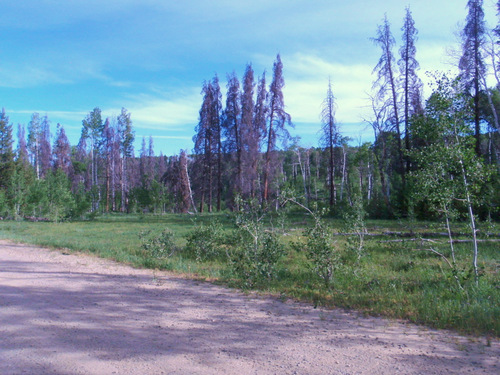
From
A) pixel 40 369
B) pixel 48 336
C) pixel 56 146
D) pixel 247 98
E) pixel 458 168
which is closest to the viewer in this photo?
pixel 40 369

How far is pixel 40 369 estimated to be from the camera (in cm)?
372

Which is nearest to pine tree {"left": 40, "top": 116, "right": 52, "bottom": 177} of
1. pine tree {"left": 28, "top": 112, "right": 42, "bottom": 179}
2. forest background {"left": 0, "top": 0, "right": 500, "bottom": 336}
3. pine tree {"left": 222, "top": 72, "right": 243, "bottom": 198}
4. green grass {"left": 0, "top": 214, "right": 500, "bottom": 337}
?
pine tree {"left": 28, "top": 112, "right": 42, "bottom": 179}

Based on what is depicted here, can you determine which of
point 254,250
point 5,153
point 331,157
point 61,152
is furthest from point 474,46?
point 61,152

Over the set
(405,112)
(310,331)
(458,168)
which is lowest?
(310,331)

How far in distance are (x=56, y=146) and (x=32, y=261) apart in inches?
2207

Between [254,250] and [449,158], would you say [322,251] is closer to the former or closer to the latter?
[254,250]

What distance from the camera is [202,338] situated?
470 centimetres

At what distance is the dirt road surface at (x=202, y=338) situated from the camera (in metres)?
3.88

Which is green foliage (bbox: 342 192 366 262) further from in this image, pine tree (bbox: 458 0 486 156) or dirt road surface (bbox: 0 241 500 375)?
pine tree (bbox: 458 0 486 156)

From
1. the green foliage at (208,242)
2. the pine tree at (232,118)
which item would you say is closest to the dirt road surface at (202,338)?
the green foliage at (208,242)

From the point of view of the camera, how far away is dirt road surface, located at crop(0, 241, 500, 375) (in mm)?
3883

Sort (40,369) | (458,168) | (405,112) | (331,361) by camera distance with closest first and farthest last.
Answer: (40,369) → (331,361) → (458,168) → (405,112)

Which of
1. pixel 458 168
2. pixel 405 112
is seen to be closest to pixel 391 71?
pixel 405 112

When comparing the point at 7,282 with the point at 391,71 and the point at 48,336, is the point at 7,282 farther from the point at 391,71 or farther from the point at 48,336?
the point at 391,71
